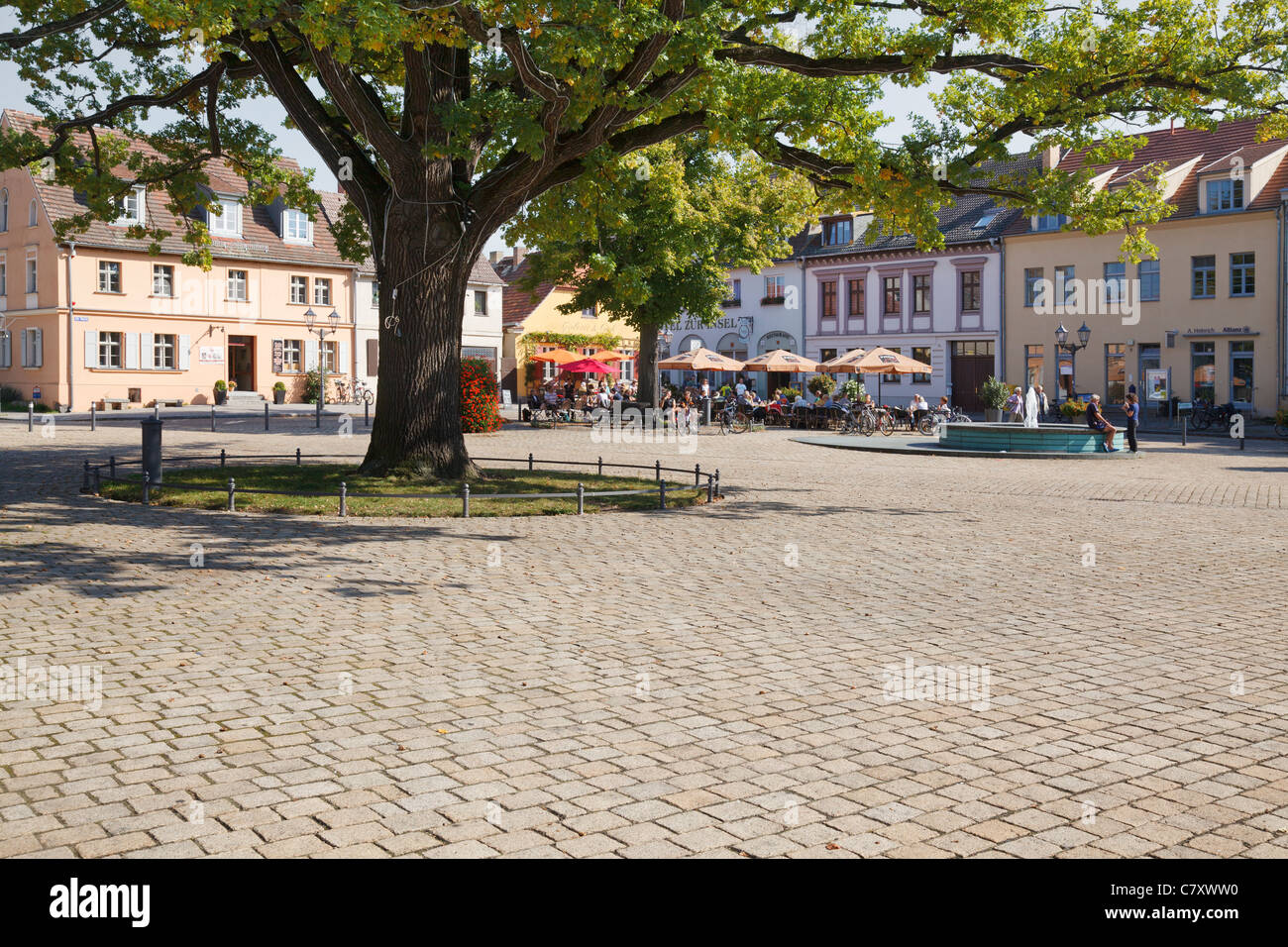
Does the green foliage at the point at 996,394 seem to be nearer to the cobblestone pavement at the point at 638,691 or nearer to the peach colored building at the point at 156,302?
the peach colored building at the point at 156,302

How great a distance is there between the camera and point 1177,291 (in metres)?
44.6

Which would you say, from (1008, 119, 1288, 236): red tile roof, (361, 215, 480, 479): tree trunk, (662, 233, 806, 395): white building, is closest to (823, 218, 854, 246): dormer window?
(662, 233, 806, 395): white building

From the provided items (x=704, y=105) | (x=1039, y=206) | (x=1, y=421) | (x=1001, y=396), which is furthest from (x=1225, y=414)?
(x=1, y=421)

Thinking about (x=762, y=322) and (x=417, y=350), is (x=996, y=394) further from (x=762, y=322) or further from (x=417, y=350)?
(x=417, y=350)

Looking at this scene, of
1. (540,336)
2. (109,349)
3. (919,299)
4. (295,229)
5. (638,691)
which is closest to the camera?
(638,691)

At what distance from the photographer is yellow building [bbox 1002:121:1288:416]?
4212 cm

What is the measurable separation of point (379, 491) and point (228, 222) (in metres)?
40.6

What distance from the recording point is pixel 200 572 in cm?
1002

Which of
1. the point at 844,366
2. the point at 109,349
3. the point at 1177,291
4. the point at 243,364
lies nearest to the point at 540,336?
the point at 243,364

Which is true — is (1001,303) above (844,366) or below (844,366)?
above

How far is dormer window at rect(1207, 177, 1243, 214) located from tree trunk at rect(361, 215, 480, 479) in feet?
119

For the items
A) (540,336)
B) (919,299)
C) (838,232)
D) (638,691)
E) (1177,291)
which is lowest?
(638,691)

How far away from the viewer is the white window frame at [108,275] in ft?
152

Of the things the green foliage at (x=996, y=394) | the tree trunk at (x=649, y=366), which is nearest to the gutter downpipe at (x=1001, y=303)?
the green foliage at (x=996, y=394)
